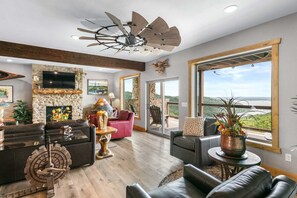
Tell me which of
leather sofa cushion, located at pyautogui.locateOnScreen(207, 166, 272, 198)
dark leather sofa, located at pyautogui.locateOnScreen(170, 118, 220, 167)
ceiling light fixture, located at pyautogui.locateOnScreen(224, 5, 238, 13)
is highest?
ceiling light fixture, located at pyautogui.locateOnScreen(224, 5, 238, 13)

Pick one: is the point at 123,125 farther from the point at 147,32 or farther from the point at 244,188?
the point at 244,188

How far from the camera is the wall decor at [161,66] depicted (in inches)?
191

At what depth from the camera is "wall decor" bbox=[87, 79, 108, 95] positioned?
25.6ft

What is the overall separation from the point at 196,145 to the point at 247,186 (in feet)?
5.95

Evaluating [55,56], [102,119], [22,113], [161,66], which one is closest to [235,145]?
[102,119]

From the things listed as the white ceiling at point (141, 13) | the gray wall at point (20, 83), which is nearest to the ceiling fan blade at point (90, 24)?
the white ceiling at point (141, 13)

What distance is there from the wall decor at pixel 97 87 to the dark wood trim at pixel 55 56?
126 inches

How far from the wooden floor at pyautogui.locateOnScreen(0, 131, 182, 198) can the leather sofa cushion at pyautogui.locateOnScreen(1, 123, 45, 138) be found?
739 mm

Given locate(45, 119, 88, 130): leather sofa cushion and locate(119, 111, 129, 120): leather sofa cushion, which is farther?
locate(119, 111, 129, 120): leather sofa cushion

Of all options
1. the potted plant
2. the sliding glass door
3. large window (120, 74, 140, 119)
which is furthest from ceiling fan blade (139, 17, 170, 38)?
large window (120, 74, 140, 119)

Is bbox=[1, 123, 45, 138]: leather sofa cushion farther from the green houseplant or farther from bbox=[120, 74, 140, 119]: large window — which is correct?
the green houseplant

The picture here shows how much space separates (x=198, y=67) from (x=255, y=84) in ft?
4.61

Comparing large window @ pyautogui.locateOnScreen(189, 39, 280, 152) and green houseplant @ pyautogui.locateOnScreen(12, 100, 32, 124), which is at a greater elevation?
large window @ pyautogui.locateOnScreen(189, 39, 280, 152)

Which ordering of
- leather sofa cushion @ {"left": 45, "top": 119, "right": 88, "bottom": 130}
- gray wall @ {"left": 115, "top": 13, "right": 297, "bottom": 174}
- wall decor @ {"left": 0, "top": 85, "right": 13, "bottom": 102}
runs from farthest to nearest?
wall decor @ {"left": 0, "top": 85, "right": 13, "bottom": 102}, leather sofa cushion @ {"left": 45, "top": 119, "right": 88, "bottom": 130}, gray wall @ {"left": 115, "top": 13, "right": 297, "bottom": 174}
